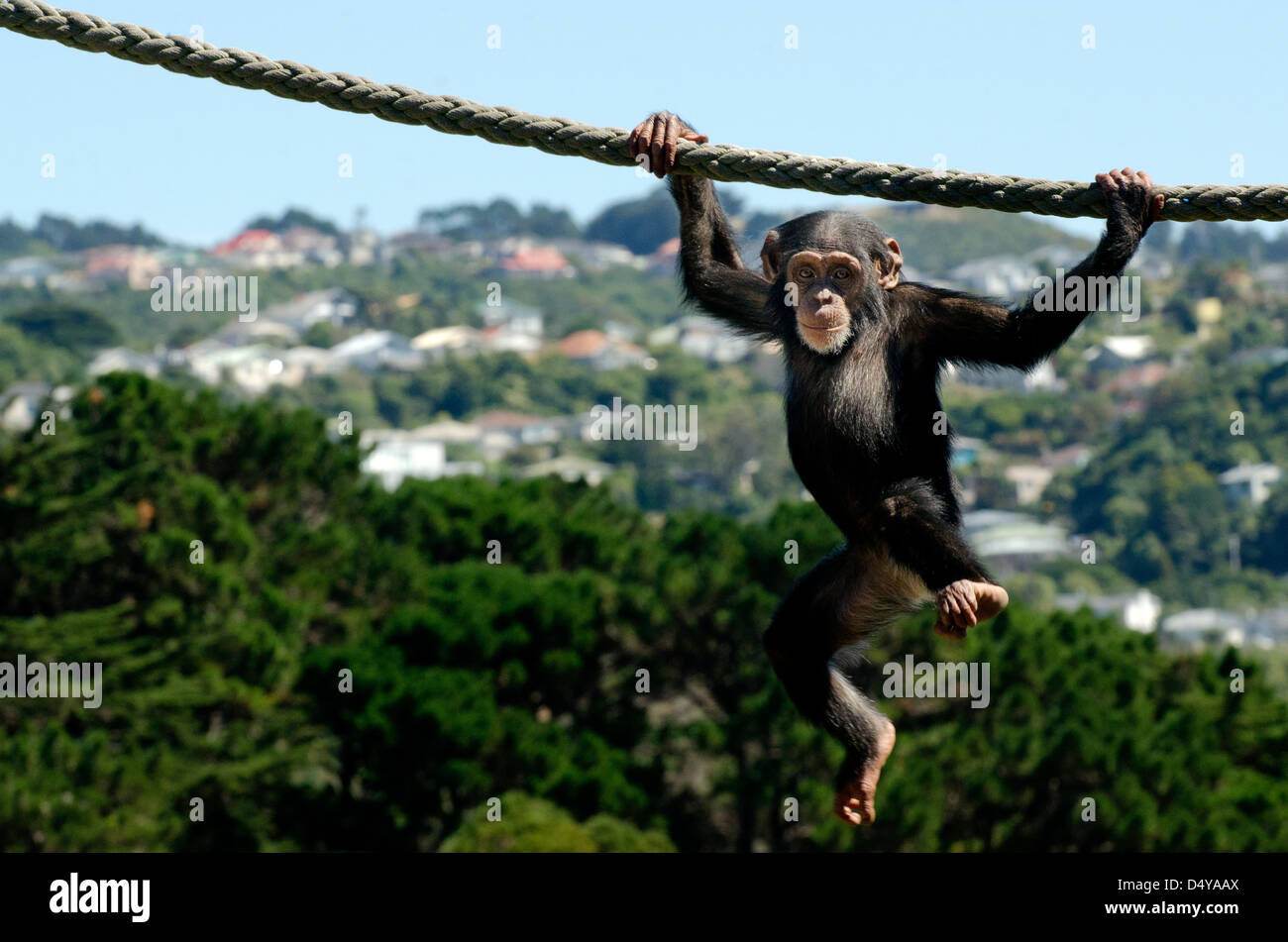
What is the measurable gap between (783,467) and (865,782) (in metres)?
121

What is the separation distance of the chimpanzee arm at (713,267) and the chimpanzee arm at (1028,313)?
0.71 metres

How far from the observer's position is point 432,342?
166125 millimetres

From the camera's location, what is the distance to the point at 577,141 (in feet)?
21.1

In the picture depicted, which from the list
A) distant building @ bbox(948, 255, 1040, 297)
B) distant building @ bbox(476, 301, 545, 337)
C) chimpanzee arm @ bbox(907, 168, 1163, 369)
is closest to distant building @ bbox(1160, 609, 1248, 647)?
distant building @ bbox(948, 255, 1040, 297)

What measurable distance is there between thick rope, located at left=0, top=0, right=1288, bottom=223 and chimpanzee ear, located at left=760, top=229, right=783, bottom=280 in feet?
2.54

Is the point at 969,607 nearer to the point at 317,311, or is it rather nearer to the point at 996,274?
the point at 996,274

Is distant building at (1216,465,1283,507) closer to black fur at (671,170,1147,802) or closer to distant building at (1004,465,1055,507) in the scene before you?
distant building at (1004,465,1055,507)

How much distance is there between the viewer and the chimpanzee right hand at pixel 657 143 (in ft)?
21.4

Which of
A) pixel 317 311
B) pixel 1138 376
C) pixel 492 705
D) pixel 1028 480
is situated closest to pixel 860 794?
pixel 492 705

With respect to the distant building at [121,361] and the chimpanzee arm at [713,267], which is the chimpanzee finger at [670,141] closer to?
the chimpanzee arm at [713,267]

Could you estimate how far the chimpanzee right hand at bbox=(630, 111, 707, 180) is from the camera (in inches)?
257

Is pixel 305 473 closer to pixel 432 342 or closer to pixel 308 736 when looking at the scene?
pixel 308 736

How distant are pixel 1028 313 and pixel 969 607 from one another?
124 cm
